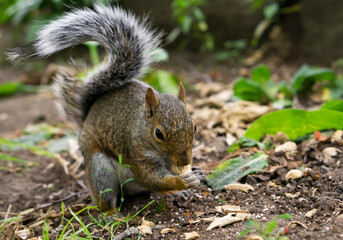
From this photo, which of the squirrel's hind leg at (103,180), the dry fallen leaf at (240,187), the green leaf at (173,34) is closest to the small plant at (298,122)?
the dry fallen leaf at (240,187)

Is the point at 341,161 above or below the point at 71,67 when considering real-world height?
below

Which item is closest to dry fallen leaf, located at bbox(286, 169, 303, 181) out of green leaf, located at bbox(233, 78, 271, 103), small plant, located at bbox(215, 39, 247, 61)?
green leaf, located at bbox(233, 78, 271, 103)

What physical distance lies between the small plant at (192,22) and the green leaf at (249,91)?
1.88m

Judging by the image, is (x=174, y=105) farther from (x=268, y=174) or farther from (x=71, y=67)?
(x=71, y=67)

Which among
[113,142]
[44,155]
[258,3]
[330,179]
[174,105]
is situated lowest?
[44,155]

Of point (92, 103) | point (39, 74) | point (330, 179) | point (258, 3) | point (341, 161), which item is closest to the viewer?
point (330, 179)

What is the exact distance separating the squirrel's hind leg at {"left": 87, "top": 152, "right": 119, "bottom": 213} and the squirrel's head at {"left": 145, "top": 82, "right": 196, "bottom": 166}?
1.77 ft

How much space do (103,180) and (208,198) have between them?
0.82 m

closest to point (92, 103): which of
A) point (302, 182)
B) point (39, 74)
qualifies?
point (302, 182)

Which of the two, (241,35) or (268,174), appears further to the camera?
(241,35)

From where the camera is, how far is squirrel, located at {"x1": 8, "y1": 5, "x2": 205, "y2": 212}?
2748 mm

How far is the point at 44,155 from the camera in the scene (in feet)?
14.9

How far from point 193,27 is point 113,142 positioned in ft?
14.3

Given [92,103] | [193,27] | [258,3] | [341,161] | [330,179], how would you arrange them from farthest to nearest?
[193,27] < [258,3] < [92,103] < [341,161] < [330,179]
